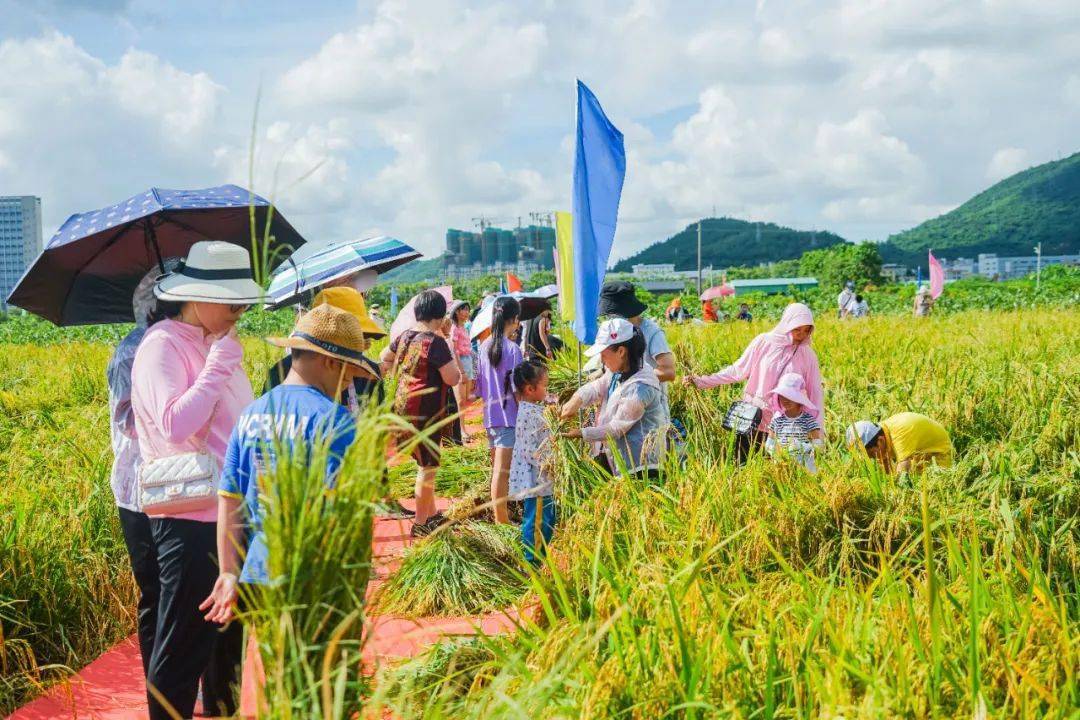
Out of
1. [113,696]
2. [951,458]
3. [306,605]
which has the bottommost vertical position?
[113,696]

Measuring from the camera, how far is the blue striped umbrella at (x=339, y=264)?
5.36 meters

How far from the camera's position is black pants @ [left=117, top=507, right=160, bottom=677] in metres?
3.17

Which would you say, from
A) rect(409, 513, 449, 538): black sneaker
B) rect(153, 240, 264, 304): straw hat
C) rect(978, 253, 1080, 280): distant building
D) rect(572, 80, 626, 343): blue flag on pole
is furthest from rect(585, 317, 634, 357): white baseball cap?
rect(978, 253, 1080, 280): distant building

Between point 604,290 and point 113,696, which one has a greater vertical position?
point 604,290

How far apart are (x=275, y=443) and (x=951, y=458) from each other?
455 cm

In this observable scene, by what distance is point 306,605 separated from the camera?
1.70m

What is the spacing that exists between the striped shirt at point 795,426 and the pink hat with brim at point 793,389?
0.08 metres

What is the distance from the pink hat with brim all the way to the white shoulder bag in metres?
3.34

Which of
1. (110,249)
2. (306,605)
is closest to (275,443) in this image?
(306,605)

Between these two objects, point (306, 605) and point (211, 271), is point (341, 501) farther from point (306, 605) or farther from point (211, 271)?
point (211, 271)

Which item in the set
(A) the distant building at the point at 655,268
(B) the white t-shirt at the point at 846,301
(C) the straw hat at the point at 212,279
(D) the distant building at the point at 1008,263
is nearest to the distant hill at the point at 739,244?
(A) the distant building at the point at 655,268

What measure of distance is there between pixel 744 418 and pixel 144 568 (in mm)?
3473

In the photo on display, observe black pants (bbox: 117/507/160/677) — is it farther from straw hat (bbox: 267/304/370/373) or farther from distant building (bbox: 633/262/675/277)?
distant building (bbox: 633/262/675/277)

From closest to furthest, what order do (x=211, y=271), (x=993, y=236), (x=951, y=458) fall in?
(x=211, y=271) → (x=951, y=458) → (x=993, y=236)
